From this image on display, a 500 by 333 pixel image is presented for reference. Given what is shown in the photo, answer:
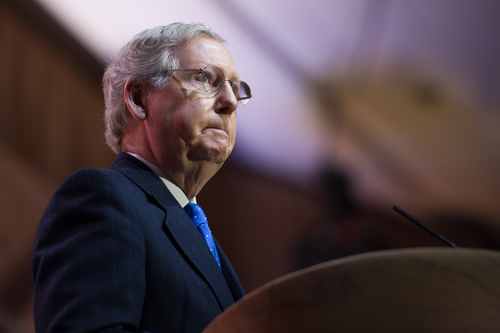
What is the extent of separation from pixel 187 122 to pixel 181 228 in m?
0.32

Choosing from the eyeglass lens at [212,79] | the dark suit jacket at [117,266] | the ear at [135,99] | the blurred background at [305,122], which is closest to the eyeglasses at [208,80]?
the eyeglass lens at [212,79]

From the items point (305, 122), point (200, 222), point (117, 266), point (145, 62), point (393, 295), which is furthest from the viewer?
point (305, 122)

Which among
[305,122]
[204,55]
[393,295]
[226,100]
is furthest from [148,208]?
[305,122]

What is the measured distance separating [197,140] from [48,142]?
1.57 m

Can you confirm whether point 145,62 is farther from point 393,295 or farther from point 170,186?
point 393,295

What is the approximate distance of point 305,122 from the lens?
2.87m

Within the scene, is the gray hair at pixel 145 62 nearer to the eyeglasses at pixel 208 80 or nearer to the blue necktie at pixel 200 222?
the eyeglasses at pixel 208 80

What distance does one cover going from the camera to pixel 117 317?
2.44ft

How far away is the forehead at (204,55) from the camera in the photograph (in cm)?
129

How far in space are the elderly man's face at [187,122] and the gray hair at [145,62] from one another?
38 millimetres

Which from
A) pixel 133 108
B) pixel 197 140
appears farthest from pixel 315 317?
pixel 133 108

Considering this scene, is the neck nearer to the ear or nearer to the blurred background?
the ear

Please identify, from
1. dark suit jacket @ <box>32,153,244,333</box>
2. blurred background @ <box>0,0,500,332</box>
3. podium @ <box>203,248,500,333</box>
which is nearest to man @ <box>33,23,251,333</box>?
dark suit jacket @ <box>32,153,244,333</box>

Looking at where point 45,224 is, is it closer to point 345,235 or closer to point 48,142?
point 48,142
